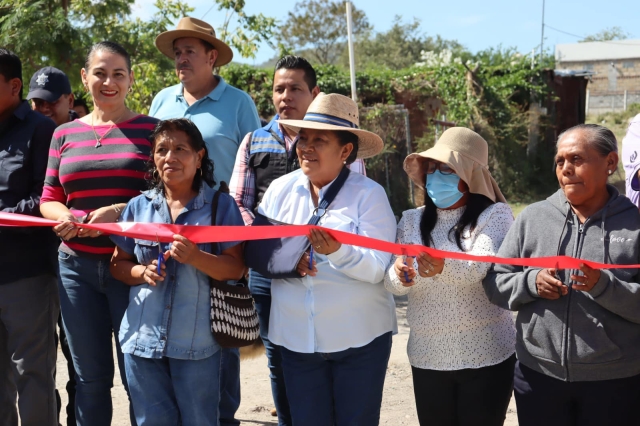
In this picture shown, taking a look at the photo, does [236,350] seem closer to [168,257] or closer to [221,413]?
[221,413]

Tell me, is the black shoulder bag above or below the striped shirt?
below

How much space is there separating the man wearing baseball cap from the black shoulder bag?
246cm

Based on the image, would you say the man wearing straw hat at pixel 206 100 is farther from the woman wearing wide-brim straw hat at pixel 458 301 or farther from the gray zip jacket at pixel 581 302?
the gray zip jacket at pixel 581 302

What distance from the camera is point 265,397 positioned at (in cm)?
554

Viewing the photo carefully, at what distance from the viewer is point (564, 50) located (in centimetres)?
6347

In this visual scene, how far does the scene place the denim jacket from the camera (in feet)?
11.1

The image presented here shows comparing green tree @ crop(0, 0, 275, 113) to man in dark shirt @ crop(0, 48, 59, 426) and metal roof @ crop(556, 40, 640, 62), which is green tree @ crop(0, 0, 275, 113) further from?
metal roof @ crop(556, 40, 640, 62)

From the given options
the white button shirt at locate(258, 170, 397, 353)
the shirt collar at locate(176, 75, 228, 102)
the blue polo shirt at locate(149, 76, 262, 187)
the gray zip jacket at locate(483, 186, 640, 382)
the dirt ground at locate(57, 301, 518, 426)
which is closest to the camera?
the gray zip jacket at locate(483, 186, 640, 382)

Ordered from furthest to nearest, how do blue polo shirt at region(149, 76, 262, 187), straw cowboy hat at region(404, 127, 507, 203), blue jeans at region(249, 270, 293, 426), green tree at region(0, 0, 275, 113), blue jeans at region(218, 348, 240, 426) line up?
green tree at region(0, 0, 275, 113) → blue polo shirt at region(149, 76, 262, 187) → blue jeans at region(218, 348, 240, 426) → blue jeans at region(249, 270, 293, 426) → straw cowboy hat at region(404, 127, 507, 203)

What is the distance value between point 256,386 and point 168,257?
2.67 meters

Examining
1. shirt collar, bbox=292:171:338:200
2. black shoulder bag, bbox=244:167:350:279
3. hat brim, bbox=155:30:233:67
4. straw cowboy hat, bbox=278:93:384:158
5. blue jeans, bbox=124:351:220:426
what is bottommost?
blue jeans, bbox=124:351:220:426

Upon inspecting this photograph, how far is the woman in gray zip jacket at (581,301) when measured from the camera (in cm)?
302

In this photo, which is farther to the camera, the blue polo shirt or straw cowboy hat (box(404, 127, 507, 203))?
the blue polo shirt

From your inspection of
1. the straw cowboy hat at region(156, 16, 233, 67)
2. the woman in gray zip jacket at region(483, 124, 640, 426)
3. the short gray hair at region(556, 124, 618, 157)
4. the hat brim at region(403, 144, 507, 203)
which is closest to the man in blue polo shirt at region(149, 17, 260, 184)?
the straw cowboy hat at region(156, 16, 233, 67)
